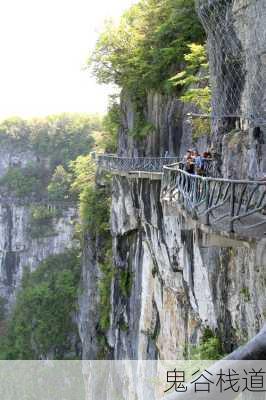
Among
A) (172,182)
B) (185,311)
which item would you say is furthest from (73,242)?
(172,182)

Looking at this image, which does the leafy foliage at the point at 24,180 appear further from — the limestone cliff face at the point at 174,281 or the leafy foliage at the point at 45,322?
the limestone cliff face at the point at 174,281

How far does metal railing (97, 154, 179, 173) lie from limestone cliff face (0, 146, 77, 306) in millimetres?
28748

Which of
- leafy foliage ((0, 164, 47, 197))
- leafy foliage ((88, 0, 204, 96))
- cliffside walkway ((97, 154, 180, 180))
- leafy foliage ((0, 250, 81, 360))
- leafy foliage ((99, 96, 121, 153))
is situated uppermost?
leafy foliage ((88, 0, 204, 96))

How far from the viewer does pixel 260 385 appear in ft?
14.9

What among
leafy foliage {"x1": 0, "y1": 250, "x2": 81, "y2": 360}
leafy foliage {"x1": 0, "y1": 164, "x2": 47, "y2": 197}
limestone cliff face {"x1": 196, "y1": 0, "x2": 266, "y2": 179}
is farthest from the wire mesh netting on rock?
leafy foliage {"x1": 0, "y1": 164, "x2": 47, "y2": 197}

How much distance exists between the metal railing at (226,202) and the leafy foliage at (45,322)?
32.1 metres

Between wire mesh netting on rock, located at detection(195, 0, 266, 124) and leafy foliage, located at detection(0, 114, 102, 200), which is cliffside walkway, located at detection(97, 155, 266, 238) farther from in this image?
leafy foliage, located at detection(0, 114, 102, 200)

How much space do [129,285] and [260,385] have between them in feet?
54.2

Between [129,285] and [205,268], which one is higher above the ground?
[205,268]

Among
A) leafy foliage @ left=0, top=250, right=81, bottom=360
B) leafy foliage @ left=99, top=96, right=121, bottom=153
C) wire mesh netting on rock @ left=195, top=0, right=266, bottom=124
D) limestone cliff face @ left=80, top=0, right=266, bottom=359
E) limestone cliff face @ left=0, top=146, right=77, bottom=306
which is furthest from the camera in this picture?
limestone cliff face @ left=0, top=146, right=77, bottom=306

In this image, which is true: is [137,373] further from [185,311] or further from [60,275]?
[60,275]

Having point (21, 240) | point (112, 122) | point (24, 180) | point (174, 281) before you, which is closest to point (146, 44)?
point (112, 122)

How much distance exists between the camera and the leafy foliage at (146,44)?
733 inches

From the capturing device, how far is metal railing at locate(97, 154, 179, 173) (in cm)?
1764
